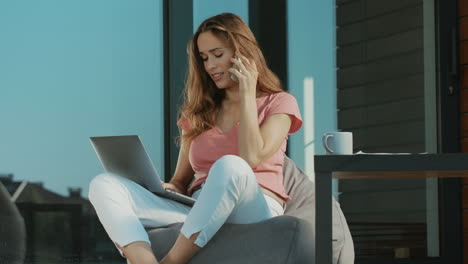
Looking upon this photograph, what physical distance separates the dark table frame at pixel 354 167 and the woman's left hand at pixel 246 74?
0.81 m

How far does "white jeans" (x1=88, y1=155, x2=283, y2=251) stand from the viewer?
7.66 ft

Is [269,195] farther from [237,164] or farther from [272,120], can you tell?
[237,164]

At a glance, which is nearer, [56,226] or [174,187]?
[174,187]

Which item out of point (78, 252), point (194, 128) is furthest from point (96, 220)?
point (194, 128)

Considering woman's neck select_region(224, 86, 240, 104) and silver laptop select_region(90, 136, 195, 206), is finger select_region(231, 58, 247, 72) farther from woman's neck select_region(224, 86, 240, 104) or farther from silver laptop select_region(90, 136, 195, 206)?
silver laptop select_region(90, 136, 195, 206)

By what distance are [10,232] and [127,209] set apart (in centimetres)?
149

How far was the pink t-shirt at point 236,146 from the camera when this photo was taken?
2.82 metres

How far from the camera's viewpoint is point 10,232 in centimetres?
378

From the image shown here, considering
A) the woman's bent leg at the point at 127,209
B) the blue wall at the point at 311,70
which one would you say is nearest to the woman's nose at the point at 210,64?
the woman's bent leg at the point at 127,209

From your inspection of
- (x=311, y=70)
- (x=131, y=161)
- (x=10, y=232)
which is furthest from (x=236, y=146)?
(x=311, y=70)

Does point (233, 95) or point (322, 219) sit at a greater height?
point (233, 95)

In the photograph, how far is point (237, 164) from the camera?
2355mm

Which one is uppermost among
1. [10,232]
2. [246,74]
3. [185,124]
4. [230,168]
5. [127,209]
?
[246,74]

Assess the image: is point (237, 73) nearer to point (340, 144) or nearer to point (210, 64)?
point (210, 64)
